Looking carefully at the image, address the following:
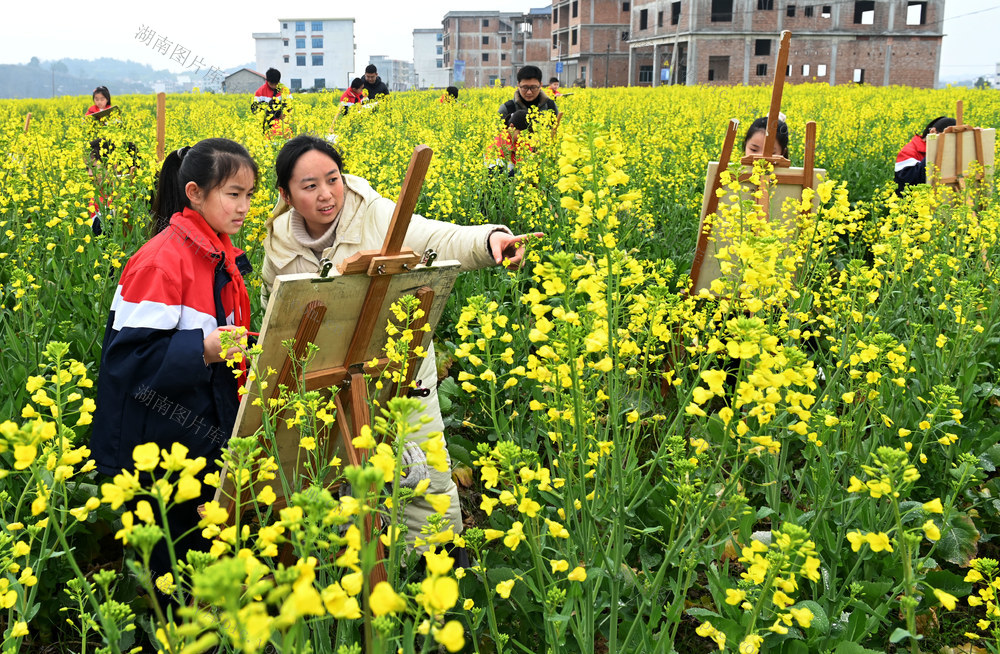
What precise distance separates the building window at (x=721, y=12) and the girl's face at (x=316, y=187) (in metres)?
46.3

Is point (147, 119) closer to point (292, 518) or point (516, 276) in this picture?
point (516, 276)

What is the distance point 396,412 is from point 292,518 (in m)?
0.20

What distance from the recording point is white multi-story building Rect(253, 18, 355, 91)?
295 feet

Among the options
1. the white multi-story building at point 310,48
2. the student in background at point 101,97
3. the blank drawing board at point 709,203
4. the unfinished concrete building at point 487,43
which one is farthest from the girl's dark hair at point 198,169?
the white multi-story building at point 310,48

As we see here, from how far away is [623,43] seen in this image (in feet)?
200

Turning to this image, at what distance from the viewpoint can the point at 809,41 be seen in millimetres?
45188

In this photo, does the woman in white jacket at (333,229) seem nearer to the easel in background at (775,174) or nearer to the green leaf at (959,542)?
the easel in background at (775,174)

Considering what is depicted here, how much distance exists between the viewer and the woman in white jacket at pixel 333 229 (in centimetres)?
272

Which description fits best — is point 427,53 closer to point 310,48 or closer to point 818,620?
point 310,48

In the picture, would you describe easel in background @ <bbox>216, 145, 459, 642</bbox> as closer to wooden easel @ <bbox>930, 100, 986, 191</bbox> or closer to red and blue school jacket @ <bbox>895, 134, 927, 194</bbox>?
wooden easel @ <bbox>930, 100, 986, 191</bbox>

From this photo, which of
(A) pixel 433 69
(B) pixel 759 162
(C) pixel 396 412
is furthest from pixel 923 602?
(A) pixel 433 69

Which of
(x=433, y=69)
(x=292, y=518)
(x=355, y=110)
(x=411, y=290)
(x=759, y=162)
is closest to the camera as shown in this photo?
(x=292, y=518)

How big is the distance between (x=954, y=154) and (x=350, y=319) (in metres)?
5.26

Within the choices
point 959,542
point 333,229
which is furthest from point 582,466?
point 959,542
